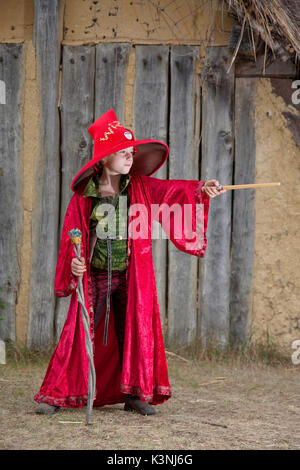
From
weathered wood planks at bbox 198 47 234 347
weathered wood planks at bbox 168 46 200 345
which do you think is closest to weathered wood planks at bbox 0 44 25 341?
weathered wood planks at bbox 168 46 200 345

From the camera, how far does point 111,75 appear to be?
5023mm

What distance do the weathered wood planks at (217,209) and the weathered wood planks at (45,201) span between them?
1.20m

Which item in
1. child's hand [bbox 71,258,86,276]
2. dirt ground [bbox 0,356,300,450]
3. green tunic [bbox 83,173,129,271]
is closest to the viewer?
dirt ground [bbox 0,356,300,450]

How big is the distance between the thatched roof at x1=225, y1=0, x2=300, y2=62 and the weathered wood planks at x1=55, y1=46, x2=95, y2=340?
Result: 1.23m

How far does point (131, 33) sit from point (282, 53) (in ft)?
4.00

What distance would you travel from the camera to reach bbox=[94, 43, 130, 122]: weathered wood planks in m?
5.02

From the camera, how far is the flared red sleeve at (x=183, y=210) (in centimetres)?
360

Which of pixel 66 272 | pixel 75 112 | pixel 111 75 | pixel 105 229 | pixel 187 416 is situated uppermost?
pixel 111 75

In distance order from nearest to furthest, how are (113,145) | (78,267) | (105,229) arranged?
(78,267)
(113,145)
(105,229)

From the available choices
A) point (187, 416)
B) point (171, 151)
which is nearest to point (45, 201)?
point (171, 151)

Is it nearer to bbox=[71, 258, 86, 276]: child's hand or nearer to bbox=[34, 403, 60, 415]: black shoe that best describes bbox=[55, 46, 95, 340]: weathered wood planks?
bbox=[34, 403, 60, 415]: black shoe

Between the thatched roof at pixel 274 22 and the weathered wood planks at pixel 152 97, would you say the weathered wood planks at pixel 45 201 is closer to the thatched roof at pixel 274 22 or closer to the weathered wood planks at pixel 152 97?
the weathered wood planks at pixel 152 97

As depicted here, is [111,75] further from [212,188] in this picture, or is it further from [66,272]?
[66,272]

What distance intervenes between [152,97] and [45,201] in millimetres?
1199
